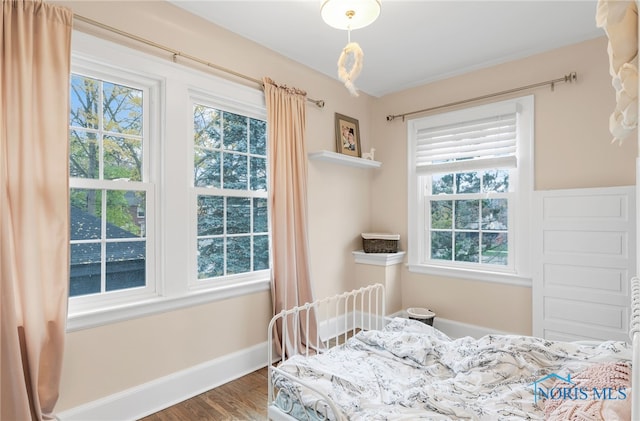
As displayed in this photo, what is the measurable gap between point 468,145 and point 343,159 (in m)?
1.22

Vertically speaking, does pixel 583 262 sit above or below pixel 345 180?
below

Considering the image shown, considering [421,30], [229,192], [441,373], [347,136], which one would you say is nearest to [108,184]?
[229,192]

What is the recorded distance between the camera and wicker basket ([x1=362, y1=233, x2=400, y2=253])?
12.3 ft

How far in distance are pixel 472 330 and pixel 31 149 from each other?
3.61 meters

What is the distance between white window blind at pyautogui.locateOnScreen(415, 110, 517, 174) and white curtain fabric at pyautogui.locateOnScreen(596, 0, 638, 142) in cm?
294

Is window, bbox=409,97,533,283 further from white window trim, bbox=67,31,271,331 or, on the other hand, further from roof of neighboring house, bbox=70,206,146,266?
roof of neighboring house, bbox=70,206,146,266

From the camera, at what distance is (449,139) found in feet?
11.7

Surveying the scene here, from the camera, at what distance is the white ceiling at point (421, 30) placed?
94.5 inches

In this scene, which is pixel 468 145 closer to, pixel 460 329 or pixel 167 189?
pixel 460 329

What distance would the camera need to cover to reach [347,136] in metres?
3.75

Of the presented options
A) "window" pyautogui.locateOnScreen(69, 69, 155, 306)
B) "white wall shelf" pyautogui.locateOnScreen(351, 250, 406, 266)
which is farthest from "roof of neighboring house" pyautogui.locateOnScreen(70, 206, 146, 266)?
"white wall shelf" pyautogui.locateOnScreen(351, 250, 406, 266)

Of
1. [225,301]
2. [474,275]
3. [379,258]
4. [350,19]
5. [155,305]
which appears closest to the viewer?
[350,19]

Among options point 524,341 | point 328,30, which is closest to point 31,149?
point 328,30

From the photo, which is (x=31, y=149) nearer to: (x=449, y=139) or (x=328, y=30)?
(x=328, y=30)
